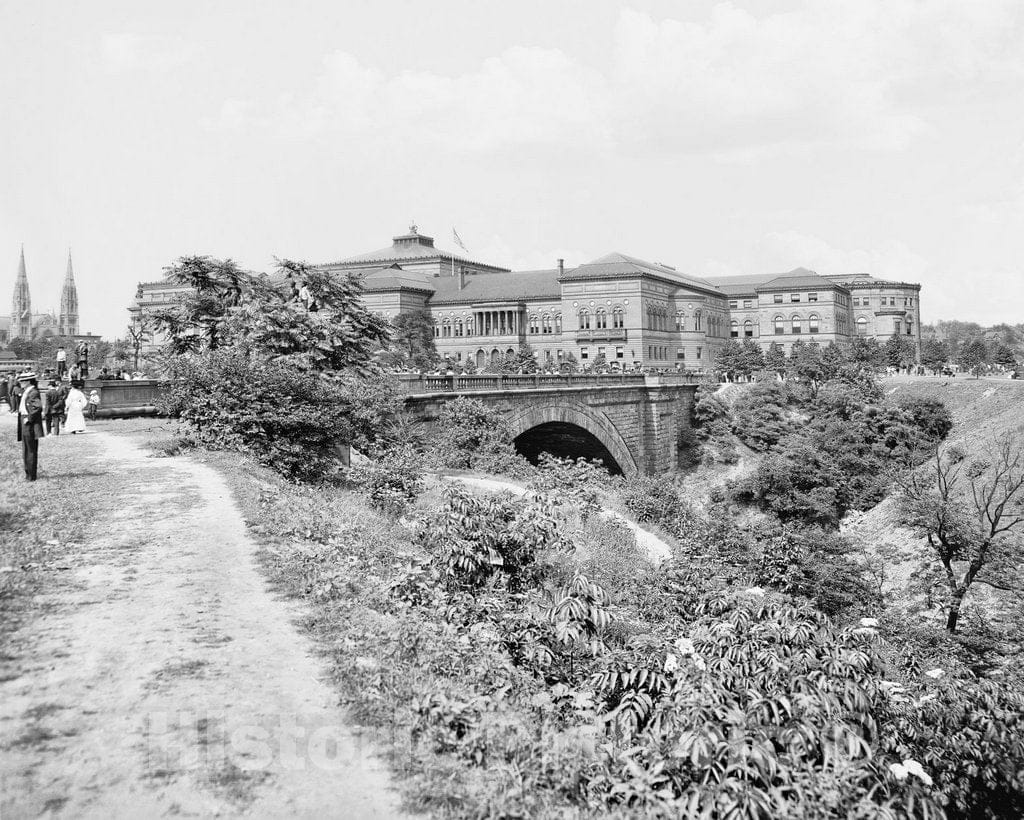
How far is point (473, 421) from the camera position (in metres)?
35.2

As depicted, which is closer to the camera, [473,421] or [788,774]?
[788,774]

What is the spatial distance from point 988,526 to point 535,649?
32206mm

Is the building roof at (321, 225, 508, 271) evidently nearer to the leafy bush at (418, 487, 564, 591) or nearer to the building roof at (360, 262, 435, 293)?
the building roof at (360, 262, 435, 293)

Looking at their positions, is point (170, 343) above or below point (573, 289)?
below

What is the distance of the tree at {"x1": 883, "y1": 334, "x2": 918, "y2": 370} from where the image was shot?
320 feet

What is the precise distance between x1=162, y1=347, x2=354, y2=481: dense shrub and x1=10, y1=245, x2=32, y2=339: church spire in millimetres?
148232

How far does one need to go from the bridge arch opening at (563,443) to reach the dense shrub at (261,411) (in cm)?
2364

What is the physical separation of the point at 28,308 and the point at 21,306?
4603 millimetres

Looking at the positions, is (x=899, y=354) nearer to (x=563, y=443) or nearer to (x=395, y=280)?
(x=395, y=280)

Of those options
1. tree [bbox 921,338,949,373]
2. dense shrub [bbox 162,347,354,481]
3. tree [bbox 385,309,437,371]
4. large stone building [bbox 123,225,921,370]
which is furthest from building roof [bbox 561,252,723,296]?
dense shrub [bbox 162,347,354,481]

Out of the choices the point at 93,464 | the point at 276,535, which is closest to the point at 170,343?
the point at 93,464

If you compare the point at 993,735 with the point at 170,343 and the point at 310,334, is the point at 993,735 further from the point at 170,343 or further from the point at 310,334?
the point at 170,343

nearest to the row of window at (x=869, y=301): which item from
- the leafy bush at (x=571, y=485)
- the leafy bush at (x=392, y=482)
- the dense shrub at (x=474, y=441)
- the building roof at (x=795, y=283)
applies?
the building roof at (x=795, y=283)

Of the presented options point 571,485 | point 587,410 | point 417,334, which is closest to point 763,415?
point 587,410
